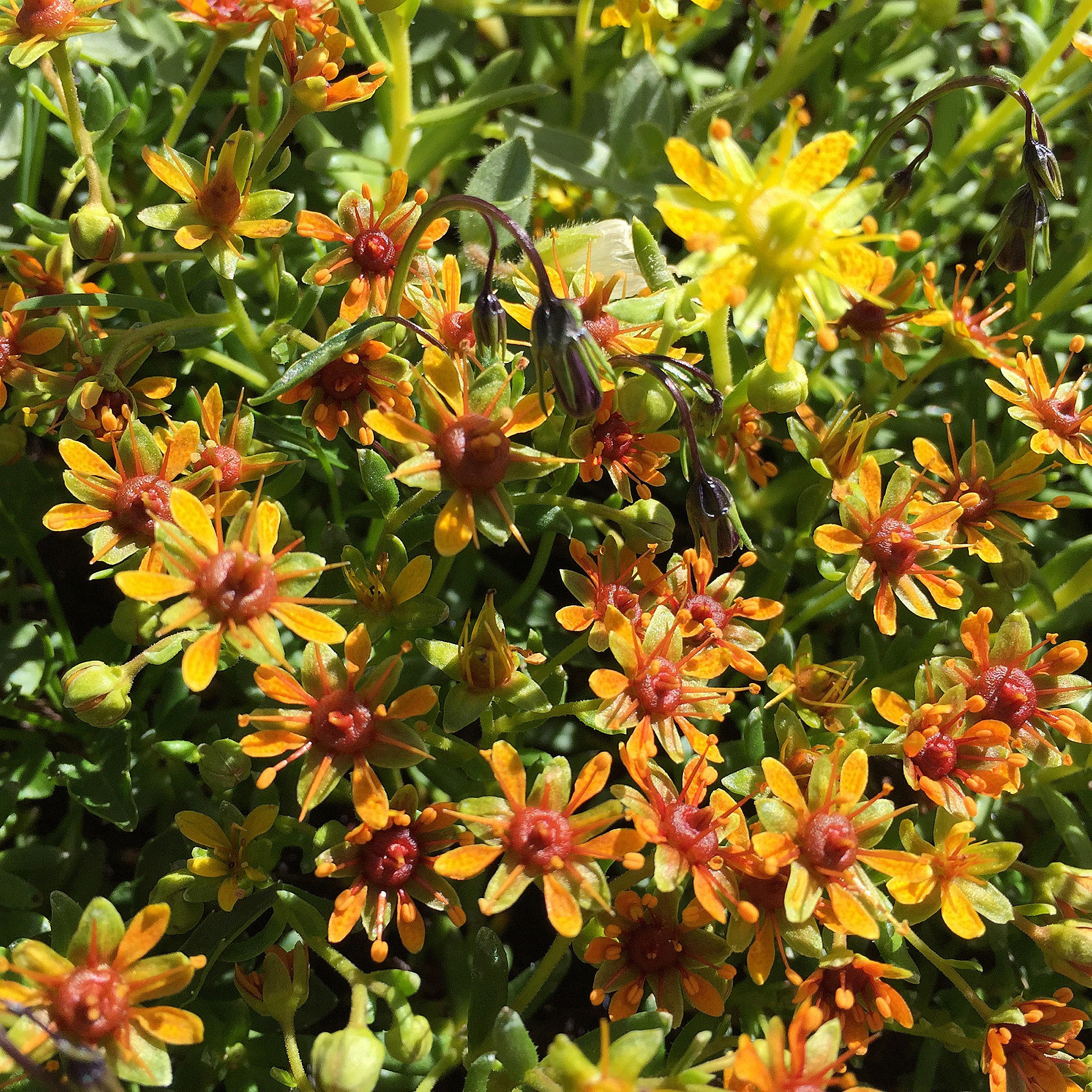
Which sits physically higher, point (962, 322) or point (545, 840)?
point (962, 322)

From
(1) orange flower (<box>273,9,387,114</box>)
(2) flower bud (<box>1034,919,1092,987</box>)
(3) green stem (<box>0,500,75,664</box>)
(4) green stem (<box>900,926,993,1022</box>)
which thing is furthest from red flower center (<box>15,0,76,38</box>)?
(2) flower bud (<box>1034,919,1092,987</box>)

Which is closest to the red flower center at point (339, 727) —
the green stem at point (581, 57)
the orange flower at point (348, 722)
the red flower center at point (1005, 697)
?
the orange flower at point (348, 722)

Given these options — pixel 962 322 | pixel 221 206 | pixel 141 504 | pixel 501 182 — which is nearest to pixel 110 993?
pixel 141 504

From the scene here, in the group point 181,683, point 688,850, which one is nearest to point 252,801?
point 181,683

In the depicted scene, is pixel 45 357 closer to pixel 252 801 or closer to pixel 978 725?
pixel 252 801

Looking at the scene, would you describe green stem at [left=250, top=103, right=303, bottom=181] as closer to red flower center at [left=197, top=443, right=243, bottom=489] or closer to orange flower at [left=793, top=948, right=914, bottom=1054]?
red flower center at [left=197, top=443, right=243, bottom=489]

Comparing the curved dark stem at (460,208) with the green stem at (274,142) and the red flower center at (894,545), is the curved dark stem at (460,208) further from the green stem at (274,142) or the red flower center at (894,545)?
the red flower center at (894,545)

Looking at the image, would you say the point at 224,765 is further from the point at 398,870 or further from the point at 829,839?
the point at 829,839
